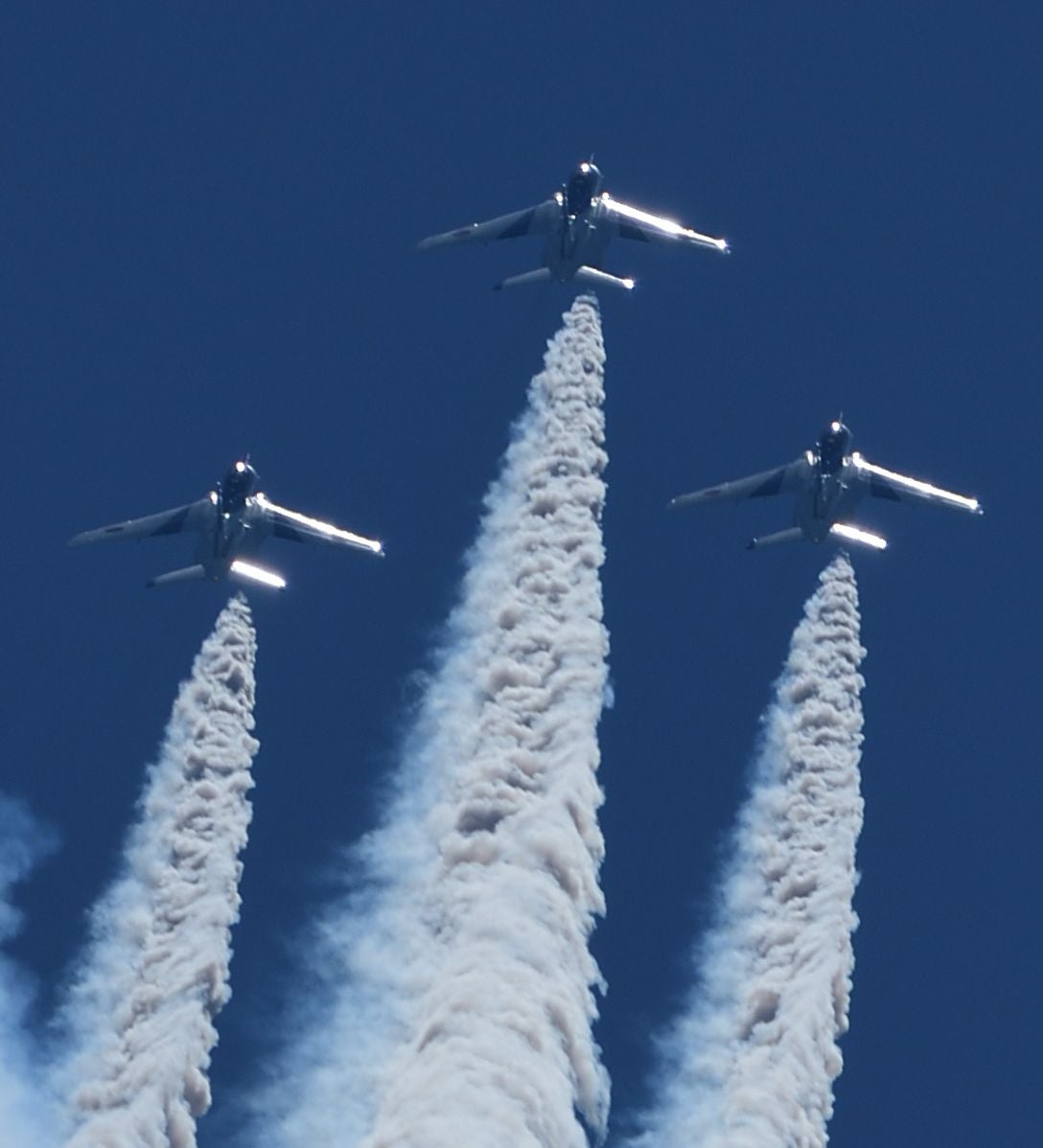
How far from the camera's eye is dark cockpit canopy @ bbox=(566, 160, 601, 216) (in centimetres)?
10400

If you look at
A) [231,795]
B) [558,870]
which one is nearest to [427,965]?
[558,870]

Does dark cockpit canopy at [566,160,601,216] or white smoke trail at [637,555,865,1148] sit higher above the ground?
dark cockpit canopy at [566,160,601,216]

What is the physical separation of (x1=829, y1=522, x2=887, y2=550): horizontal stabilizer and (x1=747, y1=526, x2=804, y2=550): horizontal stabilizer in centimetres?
109

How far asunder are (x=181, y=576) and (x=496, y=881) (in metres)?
14.6

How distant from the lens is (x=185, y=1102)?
8806 centimetres

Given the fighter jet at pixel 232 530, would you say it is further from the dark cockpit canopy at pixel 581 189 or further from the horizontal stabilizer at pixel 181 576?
the dark cockpit canopy at pixel 581 189

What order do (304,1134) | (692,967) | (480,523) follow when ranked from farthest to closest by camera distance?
(480,523)
(692,967)
(304,1134)

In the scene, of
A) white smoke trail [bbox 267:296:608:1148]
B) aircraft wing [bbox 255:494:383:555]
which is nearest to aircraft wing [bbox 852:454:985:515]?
white smoke trail [bbox 267:296:608:1148]

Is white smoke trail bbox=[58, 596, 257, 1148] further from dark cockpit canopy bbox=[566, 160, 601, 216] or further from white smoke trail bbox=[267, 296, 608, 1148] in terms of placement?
dark cockpit canopy bbox=[566, 160, 601, 216]

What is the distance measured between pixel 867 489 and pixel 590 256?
1118cm

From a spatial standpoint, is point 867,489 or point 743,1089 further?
point 867,489

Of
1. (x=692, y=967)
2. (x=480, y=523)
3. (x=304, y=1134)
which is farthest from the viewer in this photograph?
(x=480, y=523)

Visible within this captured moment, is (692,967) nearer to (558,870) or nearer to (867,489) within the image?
(558,870)

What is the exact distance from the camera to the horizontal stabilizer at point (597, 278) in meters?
102
